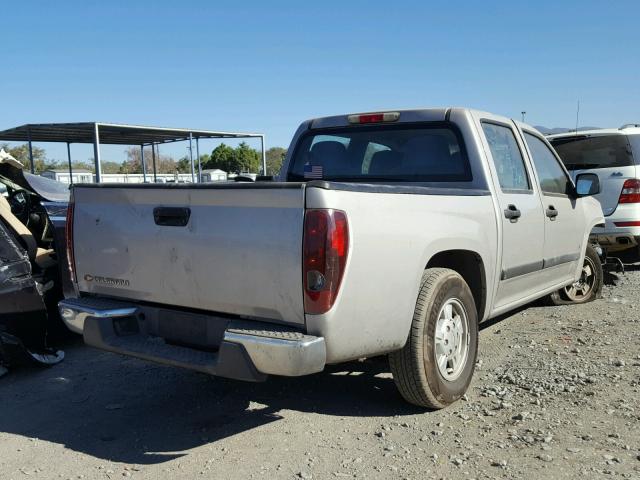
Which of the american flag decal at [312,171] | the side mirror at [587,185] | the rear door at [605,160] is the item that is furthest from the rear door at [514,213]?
the rear door at [605,160]

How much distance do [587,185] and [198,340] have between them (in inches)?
168

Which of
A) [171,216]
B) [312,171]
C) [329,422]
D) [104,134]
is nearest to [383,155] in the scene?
[312,171]

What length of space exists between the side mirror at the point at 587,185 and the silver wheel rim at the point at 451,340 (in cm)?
262

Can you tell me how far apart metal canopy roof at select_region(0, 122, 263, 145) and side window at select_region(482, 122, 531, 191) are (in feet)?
38.6

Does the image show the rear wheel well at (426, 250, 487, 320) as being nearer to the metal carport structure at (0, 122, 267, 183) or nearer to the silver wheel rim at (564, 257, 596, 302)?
the silver wheel rim at (564, 257, 596, 302)

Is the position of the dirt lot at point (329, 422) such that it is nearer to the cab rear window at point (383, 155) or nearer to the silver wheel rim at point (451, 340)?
the silver wheel rim at point (451, 340)

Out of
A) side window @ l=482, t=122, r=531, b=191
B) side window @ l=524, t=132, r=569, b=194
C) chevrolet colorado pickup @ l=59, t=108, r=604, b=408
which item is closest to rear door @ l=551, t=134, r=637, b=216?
side window @ l=524, t=132, r=569, b=194

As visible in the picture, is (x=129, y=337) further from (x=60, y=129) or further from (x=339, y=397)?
(x=60, y=129)

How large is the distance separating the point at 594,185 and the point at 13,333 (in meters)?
5.41

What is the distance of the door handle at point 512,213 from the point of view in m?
4.45

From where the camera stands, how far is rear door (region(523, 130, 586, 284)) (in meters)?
5.26

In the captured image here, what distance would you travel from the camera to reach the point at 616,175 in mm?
8062

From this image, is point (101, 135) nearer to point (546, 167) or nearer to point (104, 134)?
point (104, 134)

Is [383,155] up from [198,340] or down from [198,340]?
up
